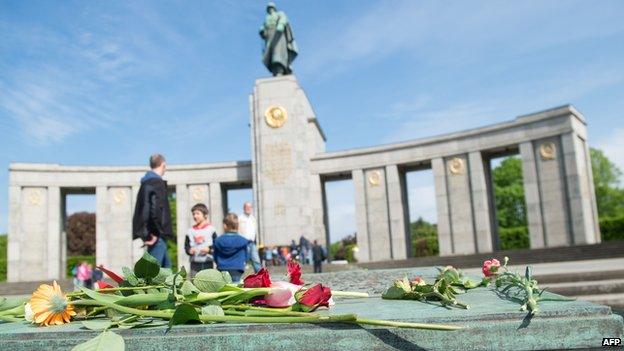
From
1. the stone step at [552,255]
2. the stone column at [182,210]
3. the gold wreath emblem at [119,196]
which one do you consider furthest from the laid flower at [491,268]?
the gold wreath emblem at [119,196]

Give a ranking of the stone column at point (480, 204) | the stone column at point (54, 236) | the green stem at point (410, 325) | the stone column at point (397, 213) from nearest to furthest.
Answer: the green stem at point (410, 325), the stone column at point (480, 204), the stone column at point (397, 213), the stone column at point (54, 236)

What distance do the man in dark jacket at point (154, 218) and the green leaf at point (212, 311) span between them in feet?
19.3

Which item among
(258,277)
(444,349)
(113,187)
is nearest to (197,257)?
(258,277)

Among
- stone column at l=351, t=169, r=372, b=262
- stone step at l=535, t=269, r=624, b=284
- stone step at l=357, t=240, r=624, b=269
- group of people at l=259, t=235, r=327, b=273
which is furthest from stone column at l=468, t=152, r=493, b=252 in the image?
stone step at l=535, t=269, r=624, b=284

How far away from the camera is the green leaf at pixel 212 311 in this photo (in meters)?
1.68

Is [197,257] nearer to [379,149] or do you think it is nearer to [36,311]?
[36,311]

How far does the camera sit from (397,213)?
101ft

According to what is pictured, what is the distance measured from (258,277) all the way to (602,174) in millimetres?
62020

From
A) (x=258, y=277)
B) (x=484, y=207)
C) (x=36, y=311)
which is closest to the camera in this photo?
(x=36, y=311)

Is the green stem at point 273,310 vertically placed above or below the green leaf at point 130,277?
below

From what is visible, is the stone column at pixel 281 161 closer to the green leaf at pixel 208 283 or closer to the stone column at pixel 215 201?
the stone column at pixel 215 201

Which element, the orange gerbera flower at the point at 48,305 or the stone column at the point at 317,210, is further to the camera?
the stone column at the point at 317,210

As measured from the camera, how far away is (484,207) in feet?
92.9

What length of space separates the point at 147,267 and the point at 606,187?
200 ft
